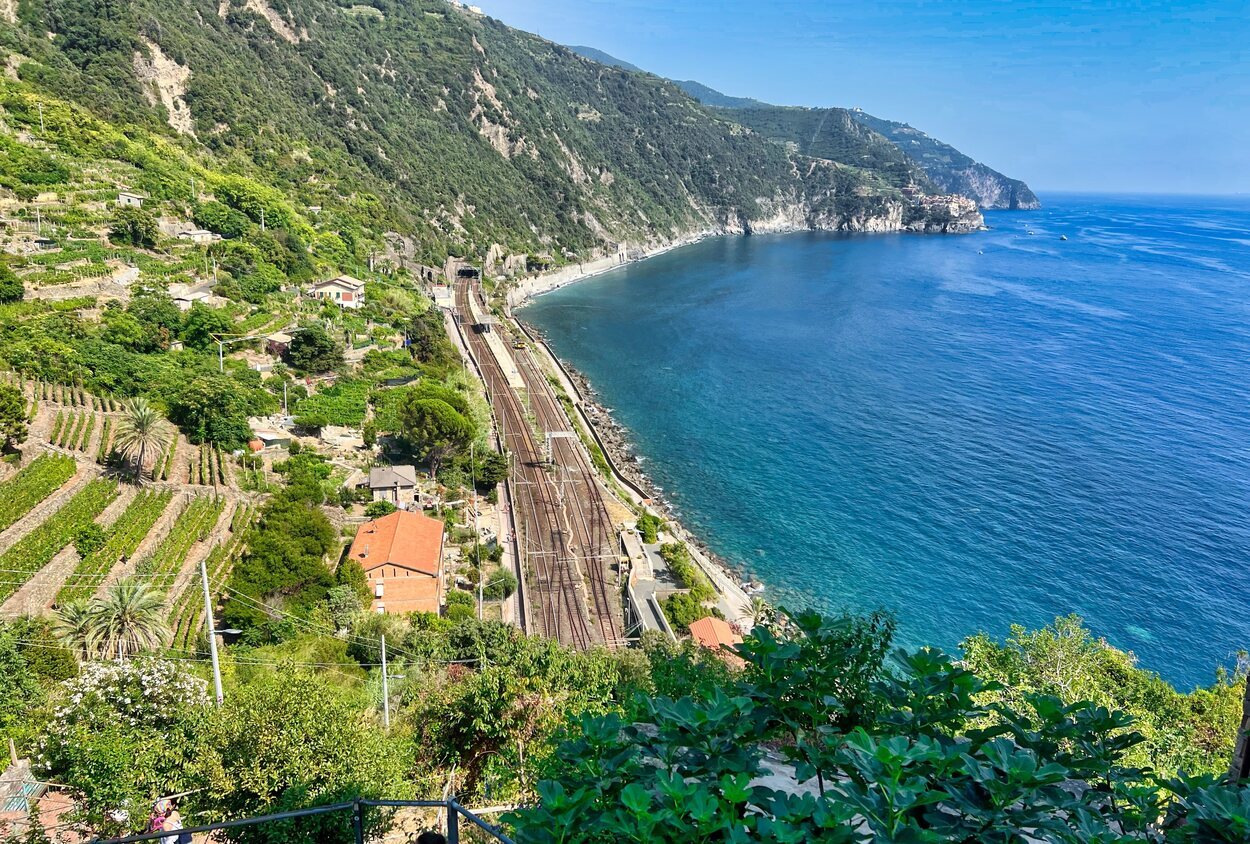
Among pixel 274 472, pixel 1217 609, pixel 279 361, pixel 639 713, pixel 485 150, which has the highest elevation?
pixel 485 150

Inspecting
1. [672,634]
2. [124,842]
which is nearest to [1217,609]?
[672,634]

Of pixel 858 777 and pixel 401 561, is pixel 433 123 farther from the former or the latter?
pixel 858 777

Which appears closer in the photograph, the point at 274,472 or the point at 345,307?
the point at 274,472

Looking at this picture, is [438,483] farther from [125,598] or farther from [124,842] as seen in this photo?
[124,842]

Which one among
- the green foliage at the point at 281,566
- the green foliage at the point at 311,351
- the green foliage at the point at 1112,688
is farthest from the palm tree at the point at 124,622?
the green foliage at the point at 311,351

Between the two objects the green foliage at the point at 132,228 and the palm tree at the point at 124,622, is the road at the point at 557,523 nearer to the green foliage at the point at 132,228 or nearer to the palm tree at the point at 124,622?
the palm tree at the point at 124,622

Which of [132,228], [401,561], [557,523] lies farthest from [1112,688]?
[132,228]
